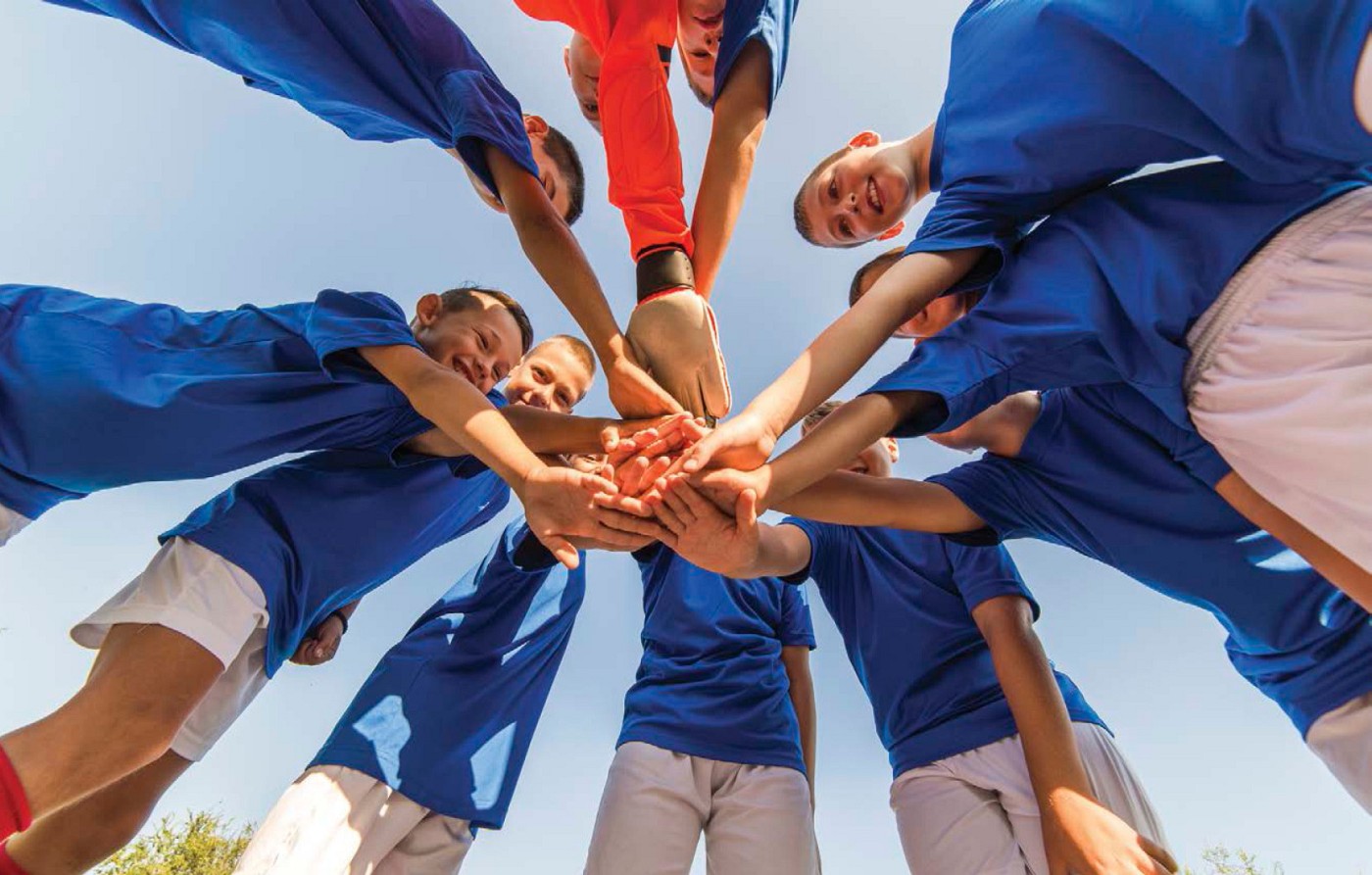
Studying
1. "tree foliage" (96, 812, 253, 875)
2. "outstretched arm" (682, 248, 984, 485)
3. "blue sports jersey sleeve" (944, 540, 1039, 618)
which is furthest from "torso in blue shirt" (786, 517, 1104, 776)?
"tree foliage" (96, 812, 253, 875)

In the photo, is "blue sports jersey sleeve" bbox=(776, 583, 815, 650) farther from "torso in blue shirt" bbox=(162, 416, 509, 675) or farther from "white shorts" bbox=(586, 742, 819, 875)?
"torso in blue shirt" bbox=(162, 416, 509, 675)

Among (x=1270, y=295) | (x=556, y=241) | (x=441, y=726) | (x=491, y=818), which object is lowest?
(x=491, y=818)

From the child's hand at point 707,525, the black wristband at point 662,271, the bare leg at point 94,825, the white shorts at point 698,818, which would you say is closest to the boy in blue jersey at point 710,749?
the white shorts at point 698,818

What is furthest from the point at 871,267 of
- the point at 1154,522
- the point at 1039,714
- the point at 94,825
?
the point at 94,825

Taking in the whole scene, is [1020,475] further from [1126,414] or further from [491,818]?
[491,818]

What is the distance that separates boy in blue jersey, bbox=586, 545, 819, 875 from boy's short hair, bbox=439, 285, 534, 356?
1110 millimetres

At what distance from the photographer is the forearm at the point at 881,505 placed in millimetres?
2094

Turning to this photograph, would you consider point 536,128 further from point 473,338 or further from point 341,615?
point 341,615

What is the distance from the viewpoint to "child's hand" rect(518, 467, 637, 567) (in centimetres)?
196

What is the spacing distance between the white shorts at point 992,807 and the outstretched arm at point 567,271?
4.17 feet

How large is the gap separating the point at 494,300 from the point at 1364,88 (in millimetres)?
2522

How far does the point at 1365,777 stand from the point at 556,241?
2399 millimetres

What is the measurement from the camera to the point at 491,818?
2525 mm

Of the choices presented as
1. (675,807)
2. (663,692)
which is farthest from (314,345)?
(675,807)
